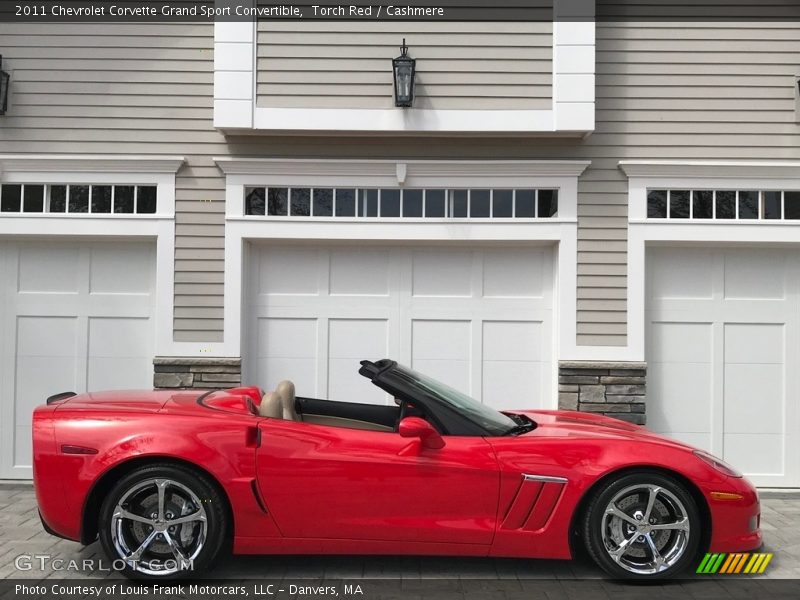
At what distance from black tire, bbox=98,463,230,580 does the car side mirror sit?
103 cm

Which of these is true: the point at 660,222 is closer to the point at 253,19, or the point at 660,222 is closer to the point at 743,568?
the point at 743,568

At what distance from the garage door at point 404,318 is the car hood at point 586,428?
155 centimetres

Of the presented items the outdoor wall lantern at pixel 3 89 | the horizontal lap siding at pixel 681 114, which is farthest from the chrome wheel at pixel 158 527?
the outdoor wall lantern at pixel 3 89

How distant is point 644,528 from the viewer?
396cm

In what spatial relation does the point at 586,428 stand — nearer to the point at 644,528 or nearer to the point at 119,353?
the point at 644,528

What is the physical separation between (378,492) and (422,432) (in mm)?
388

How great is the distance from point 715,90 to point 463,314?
9.63 ft

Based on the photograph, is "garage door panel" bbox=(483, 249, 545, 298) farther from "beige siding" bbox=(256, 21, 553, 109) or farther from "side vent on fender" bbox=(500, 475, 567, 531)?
"side vent on fender" bbox=(500, 475, 567, 531)

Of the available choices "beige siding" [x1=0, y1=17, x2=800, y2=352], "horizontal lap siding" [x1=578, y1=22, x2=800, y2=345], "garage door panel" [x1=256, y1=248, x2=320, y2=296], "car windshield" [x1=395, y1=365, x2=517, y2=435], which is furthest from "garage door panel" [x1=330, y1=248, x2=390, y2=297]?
"car windshield" [x1=395, y1=365, x2=517, y2=435]

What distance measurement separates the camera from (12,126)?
652 cm

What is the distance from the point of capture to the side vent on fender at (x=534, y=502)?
3926 mm

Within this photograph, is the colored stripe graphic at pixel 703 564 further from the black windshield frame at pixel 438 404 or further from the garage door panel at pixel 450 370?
the garage door panel at pixel 450 370

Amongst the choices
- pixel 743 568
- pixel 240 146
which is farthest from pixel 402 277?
pixel 743 568

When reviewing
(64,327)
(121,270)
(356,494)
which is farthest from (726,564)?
(64,327)
